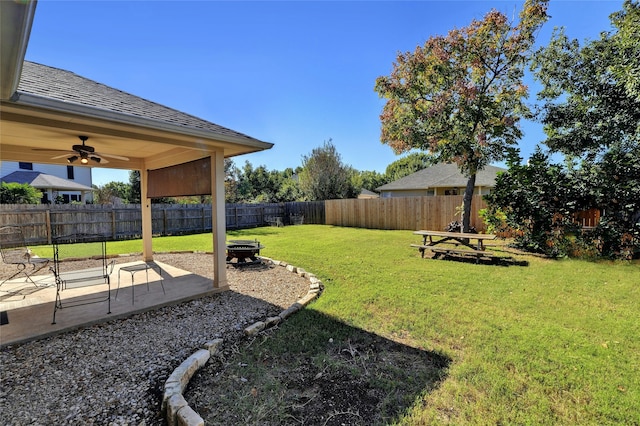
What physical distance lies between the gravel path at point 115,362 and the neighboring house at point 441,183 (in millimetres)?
16521

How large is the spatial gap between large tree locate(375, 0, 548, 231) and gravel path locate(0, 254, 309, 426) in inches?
375

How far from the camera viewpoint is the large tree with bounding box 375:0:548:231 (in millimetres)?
10547

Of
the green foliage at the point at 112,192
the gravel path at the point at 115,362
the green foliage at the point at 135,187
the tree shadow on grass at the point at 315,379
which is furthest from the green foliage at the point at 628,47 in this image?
the green foliage at the point at 112,192

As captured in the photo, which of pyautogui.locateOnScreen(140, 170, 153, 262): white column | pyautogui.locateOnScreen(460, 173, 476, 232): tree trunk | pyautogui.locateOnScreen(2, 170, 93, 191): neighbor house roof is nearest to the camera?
pyautogui.locateOnScreen(140, 170, 153, 262): white column

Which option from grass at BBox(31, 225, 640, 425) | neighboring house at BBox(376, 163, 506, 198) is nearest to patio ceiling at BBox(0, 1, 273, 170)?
grass at BBox(31, 225, 640, 425)

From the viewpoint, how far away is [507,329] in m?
3.66

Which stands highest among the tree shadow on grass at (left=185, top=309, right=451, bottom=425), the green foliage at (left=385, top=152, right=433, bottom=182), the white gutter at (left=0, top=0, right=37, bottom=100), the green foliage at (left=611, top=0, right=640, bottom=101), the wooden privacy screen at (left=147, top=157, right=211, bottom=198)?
the green foliage at (left=385, top=152, right=433, bottom=182)

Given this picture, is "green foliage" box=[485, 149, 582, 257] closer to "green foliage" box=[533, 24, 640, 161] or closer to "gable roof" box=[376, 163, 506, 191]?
"green foliage" box=[533, 24, 640, 161]

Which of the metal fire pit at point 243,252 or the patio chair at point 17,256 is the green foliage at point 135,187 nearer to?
the patio chair at point 17,256

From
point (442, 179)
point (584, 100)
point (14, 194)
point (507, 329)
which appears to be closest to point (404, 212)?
point (442, 179)

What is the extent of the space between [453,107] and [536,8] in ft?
12.9

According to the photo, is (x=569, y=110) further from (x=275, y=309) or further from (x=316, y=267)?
(x=275, y=309)

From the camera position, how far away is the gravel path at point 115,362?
2.23 meters

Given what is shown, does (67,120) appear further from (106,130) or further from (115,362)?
(115,362)
